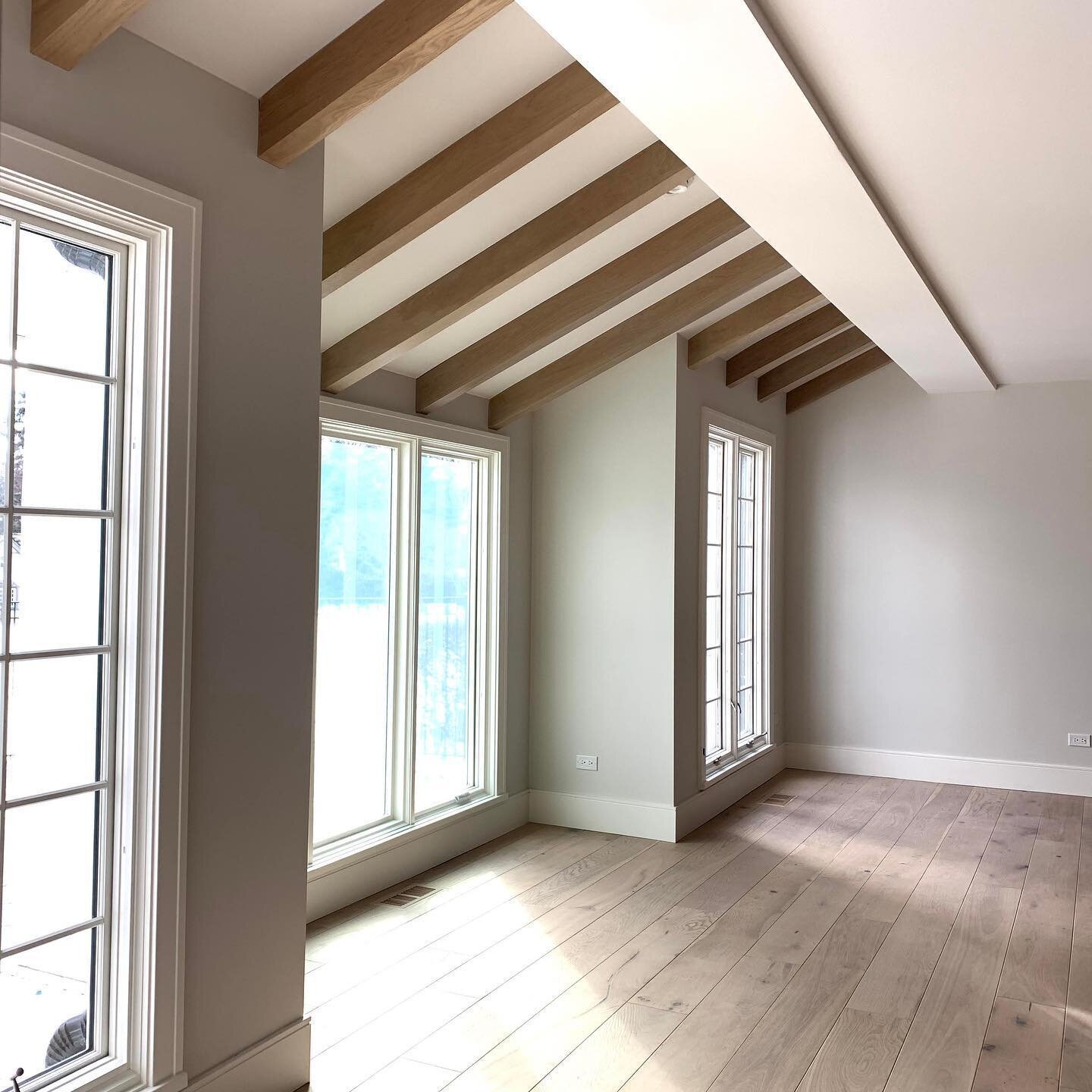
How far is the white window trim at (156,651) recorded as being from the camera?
2.37 metres

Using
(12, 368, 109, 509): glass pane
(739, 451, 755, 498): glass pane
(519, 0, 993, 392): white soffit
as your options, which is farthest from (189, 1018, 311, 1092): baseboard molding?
(739, 451, 755, 498): glass pane

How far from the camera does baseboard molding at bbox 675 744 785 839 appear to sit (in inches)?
215

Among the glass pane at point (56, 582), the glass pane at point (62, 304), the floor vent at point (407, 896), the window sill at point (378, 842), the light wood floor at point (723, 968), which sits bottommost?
the light wood floor at point (723, 968)

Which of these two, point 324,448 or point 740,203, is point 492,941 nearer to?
point 324,448

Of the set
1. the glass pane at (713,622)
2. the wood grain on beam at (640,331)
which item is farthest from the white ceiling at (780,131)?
the glass pane at (713,622)

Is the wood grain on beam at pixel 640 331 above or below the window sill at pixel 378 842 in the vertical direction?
above

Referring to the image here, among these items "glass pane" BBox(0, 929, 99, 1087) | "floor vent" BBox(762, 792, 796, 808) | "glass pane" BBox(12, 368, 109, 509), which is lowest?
"floor vent" BBox(762, 792, 796, 808)

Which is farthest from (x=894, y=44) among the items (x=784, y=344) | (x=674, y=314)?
(x=784, y=344)

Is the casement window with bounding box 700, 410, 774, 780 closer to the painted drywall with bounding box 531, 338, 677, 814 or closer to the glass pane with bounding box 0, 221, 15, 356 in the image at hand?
the painted drywall with bounding box 531, 338, 677, 814

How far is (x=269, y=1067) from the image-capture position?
2688 millimetres

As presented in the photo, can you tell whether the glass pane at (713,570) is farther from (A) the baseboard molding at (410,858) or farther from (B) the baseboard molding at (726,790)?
(A) the baseboard molding at (410,858)

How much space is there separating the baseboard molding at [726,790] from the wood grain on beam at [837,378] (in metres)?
2.50

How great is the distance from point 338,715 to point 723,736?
2.85 m

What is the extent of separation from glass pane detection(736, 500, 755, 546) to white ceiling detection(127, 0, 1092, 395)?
2.14m
